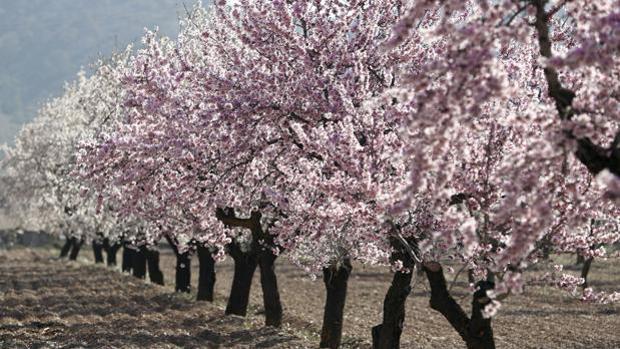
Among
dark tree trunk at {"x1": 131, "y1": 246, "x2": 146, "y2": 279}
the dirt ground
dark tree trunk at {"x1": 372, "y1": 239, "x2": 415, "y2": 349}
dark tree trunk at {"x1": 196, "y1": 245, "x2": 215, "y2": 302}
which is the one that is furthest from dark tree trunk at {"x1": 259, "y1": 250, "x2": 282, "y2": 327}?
dark tree trunk at {"x1": 131, "y1": 246, "x2": 146, "y2": 279}

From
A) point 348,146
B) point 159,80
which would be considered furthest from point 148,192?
point 348,146

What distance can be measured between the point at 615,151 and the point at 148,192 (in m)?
10.8

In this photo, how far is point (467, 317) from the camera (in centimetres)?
1405

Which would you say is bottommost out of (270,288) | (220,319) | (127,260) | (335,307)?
(220,319)

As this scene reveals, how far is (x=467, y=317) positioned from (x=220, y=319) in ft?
45.9

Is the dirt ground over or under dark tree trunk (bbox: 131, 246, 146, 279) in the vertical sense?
under

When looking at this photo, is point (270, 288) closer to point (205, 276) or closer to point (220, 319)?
point (220, 319)

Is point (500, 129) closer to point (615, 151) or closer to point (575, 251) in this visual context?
point (575, 251)

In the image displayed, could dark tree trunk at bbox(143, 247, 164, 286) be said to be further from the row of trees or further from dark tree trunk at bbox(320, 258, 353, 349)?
dark tree trunk at bbox(320, 258, 353, 349)

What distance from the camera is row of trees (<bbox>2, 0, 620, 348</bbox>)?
703 cm

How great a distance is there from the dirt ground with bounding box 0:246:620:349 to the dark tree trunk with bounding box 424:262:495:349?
395 mm

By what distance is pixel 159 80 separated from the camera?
55.1 ft

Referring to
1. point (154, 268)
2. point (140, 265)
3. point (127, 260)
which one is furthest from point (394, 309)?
point (127, 260)

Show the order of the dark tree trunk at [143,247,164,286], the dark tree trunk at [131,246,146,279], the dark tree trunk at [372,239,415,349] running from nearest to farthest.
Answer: the dark tree trunk at [372,239,415,349] < the dark tree trunk at [143,247,164,286] < the dark tree trunk at [131,246,146,279]
